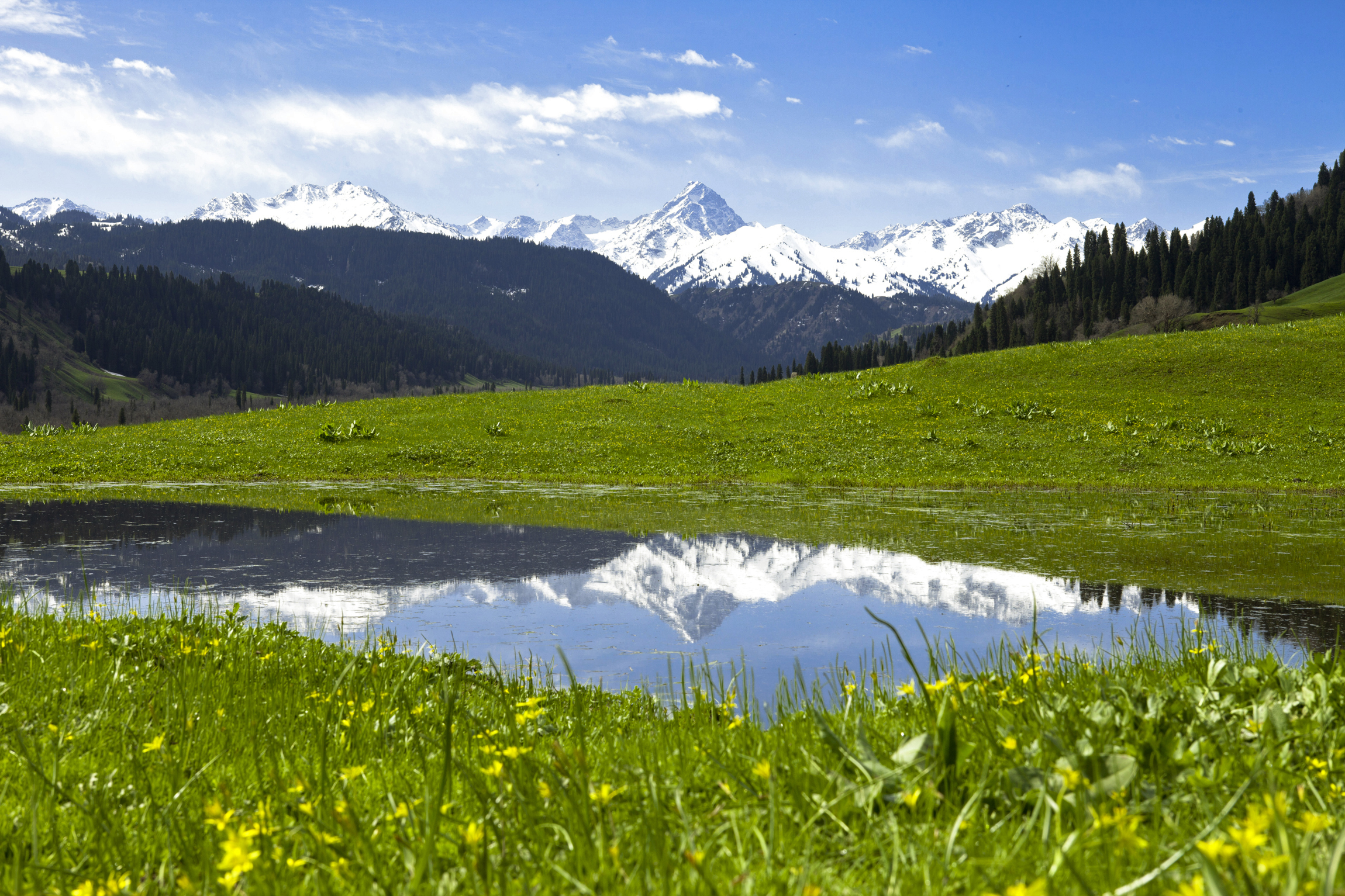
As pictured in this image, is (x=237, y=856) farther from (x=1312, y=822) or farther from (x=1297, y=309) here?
(x=1297, y=309)

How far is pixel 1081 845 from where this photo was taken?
8.82 feet

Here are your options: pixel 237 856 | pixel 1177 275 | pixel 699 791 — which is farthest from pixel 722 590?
pixel 1177 275

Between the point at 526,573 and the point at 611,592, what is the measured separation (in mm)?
2188

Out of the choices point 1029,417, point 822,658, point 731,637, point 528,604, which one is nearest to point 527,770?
point 822,658

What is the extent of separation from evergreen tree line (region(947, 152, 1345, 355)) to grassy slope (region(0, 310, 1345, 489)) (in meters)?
97.1

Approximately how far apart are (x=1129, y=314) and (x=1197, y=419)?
116 metres

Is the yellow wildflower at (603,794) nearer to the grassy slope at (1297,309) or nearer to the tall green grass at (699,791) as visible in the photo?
the tall green grass at (699,791)

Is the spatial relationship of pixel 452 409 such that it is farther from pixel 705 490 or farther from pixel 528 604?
pixel 528 604

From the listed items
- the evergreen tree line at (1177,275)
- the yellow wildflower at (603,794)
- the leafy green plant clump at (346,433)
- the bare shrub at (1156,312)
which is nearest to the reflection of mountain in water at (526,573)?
the yellow wildflower at (603,794)

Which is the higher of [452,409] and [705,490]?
[452,409]

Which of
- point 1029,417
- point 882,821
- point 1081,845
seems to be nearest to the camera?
point 1081,845

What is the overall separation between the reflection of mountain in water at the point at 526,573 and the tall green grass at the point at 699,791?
484cm

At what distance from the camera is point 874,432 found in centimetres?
3966

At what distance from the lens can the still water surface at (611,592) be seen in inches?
358
